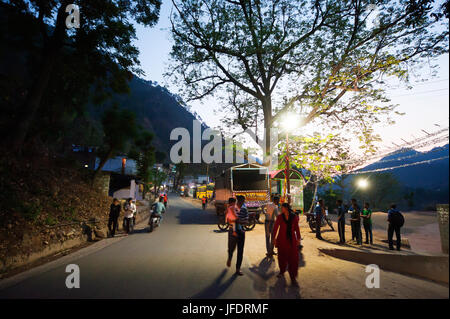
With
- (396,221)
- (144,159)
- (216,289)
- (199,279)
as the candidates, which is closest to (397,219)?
(396,221)

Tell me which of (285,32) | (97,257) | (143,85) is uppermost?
(143,85)

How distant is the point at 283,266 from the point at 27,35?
18187 millimetres

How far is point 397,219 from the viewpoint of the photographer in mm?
7352

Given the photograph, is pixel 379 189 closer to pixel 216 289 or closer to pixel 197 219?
pixel 197 219

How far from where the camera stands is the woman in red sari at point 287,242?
15.3 feet

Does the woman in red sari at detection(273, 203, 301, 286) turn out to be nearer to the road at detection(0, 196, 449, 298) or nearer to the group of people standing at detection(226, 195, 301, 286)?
the group of people standing at detection(226, 195, 301, 286)

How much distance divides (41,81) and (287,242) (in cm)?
1412

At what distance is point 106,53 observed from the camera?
1262cm

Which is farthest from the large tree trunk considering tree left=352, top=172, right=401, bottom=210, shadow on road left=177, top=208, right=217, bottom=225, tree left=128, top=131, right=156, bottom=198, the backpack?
tree left=352, top=172, right=401, bottom=210

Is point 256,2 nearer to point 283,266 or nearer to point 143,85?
point 283,266

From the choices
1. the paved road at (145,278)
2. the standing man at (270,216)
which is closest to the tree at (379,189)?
the standing man at (270,216)
